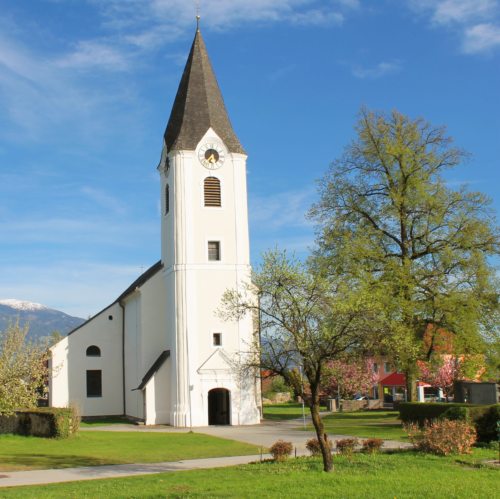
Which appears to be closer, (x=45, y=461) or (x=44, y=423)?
(x=45, y=461)

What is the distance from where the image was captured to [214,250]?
41.9 m

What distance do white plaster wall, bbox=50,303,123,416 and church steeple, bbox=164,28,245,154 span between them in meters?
14.5

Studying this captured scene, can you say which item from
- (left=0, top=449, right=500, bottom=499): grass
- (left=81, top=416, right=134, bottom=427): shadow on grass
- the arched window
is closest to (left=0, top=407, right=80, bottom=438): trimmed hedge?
(left=81, top=416, right=134, bottom=427): shadow on grass

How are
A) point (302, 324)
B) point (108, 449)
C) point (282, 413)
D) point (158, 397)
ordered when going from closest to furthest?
point (302, 324)
point (108, 449)
point (158, 397)
point (282, 413)

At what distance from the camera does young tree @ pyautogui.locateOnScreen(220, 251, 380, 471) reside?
1844 centimetres

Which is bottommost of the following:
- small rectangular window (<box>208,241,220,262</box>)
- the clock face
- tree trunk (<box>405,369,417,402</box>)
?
tree trunk (<box>405,369,417,402</box>)

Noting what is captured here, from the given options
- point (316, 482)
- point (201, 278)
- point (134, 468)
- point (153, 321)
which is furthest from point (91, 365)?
point (316, 482)

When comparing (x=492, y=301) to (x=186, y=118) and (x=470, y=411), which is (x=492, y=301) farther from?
(x=186, y=118)

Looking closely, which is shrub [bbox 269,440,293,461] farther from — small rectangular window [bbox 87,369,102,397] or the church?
small rectangular window [bbox 87,369,102,397]

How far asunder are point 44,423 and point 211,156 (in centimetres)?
1886

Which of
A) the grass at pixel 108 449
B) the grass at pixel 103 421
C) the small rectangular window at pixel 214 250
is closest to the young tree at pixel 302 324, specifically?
the grass at pixel 108 449

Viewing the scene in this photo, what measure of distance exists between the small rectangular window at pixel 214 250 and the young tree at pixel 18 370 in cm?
1612

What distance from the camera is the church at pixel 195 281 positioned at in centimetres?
3997

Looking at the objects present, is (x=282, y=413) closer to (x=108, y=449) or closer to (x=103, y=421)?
(x=103, y=421)
